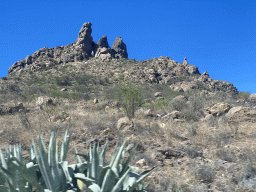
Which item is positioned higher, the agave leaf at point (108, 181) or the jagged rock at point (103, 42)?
the jagged rock at point (103, 42)

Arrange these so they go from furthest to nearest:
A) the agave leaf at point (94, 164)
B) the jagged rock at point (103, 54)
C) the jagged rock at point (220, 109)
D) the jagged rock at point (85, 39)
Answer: the jagged rock at point (85, 39) < the jagged rock at point (103, 54) < the jagged rock at point (220, 109) < the agave leaf at point (94, 164)

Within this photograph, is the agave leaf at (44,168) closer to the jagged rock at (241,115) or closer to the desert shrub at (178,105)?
the jagged rock at (241,115)

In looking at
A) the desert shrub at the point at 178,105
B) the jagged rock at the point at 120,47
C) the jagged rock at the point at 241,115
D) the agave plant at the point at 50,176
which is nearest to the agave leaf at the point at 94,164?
the agave plant at the point at 50,176

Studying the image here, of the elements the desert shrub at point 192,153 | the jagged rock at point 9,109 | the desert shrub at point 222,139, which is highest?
the jagged rock at point 9,109

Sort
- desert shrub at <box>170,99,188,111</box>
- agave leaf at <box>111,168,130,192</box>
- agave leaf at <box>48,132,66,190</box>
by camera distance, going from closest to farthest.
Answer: agave leaf at <box>111,168,130,192</box> < agave leaf at <box>48,132,66,190</box> < desert shrub at <box>170,99,188,111</box>

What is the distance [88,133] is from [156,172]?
2.88m

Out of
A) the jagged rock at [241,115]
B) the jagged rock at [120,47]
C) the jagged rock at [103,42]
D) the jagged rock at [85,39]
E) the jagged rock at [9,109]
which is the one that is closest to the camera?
the jagged rock at [241,115]

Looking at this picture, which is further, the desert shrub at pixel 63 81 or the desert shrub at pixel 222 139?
the desert shrub at pixel 63 81

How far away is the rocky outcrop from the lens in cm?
4231

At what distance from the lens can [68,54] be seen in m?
44.6

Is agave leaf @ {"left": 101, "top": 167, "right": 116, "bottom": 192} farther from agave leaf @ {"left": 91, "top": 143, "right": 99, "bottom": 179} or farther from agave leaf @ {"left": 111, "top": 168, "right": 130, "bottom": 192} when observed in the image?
agave leaf @ {"left": 91, "top": 143, "right": 99, "bottom": 179}

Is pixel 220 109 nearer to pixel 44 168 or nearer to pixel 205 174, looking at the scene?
pixel 205 174

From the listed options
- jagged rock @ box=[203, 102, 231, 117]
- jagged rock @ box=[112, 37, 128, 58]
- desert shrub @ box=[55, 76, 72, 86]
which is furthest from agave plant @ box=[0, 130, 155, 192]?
jagged rock @ box=[112, 37, 128, 58]

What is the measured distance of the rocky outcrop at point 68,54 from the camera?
42312 millimetres
